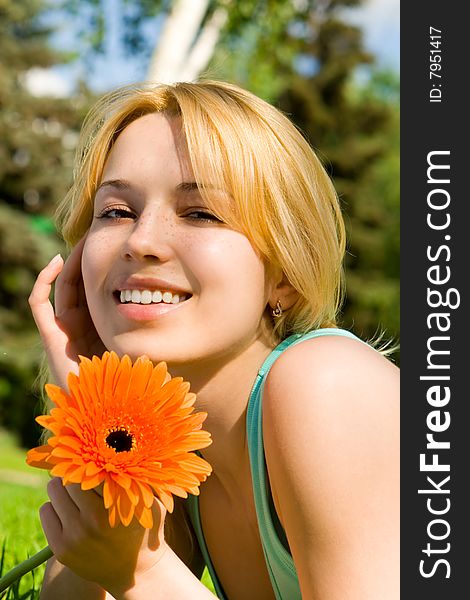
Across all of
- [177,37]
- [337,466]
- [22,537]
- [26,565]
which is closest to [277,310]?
[337,466]

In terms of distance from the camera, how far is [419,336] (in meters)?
2.46

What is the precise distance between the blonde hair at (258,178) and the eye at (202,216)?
0.10 ft

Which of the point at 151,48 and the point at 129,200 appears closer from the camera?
the point at 129,200

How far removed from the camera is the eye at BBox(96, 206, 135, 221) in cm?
239

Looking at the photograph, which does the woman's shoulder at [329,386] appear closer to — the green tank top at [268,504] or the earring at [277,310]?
the green tank top at [268,504]

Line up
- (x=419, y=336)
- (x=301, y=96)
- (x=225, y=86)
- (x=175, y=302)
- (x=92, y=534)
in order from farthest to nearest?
(x=301, y=96) → (x=225, y=86) → (x=419, y=336) → (x=175, y=302) → (x=92, y=534)

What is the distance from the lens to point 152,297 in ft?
7.37

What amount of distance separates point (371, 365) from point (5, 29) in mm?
19929

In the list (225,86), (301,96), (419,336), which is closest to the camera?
(419,336)

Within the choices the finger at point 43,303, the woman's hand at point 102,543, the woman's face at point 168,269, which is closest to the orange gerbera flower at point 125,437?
the woman's hand at point 102,543

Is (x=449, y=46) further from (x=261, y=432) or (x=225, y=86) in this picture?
(x=261, y=432)

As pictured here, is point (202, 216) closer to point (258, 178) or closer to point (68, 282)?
point (258, 178)

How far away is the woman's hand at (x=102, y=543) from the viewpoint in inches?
76.6

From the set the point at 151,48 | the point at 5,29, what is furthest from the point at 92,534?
the point at 5,29
